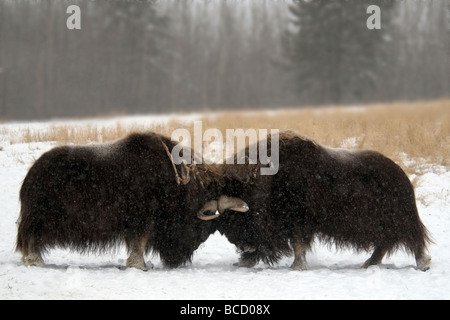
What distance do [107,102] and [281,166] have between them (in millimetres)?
13997

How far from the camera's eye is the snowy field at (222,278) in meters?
4.88

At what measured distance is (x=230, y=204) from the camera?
21.1ft

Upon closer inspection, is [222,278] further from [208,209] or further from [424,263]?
[424,263]

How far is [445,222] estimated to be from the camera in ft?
27.1

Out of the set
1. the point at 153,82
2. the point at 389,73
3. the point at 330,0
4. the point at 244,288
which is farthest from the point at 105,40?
the point at 244,288

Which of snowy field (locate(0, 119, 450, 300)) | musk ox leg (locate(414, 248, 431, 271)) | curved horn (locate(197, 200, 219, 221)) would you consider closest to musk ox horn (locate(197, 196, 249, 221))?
curved horn (locate(197, 200, 219, 221))

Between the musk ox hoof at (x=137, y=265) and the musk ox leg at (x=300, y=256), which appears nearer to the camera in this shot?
the musk ox hoof at (x=137, y=265)

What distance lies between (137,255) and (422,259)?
3.42m

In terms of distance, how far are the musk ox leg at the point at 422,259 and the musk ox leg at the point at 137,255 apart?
3270 mm

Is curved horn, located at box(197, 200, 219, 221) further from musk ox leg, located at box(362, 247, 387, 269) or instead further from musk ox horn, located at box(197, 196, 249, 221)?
musk ox leg, located at box(362, 247, 387, 269)

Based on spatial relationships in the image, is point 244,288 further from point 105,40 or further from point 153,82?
point 105,40

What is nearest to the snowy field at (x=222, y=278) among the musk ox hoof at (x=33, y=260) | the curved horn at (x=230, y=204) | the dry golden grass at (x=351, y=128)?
the musk ox hoof at (x=33, y=260)

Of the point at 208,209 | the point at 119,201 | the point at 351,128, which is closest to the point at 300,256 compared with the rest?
the point at 208,209

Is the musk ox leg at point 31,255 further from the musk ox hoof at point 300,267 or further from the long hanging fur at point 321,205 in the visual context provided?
the musk ox hoof at point 300,267
